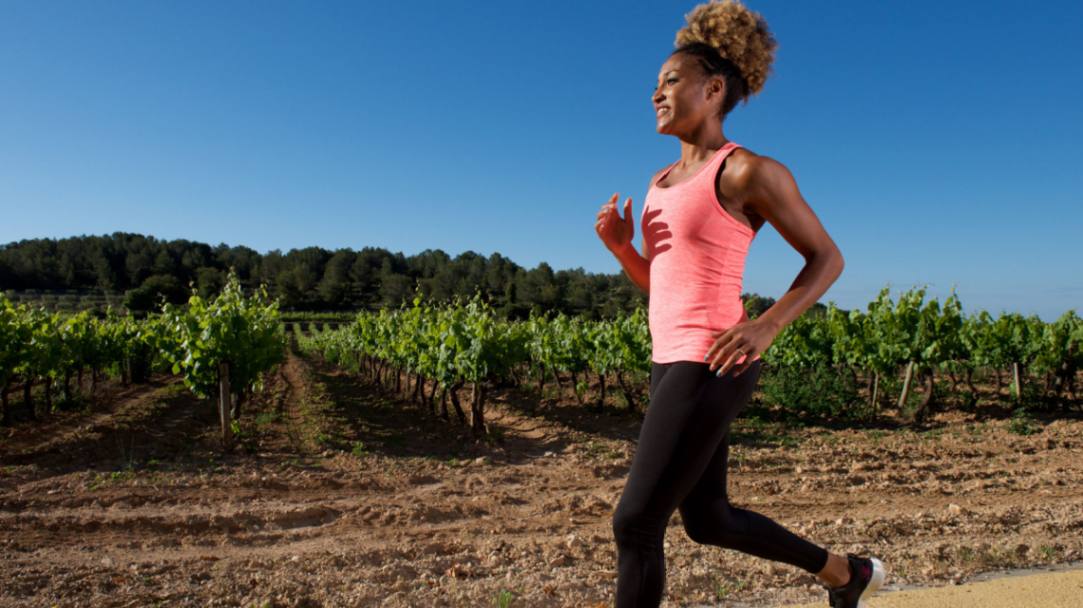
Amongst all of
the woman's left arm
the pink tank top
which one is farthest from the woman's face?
the woman's left arm

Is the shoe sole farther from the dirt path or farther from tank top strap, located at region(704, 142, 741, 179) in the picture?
tank top strap, located at region(704, 142, 741, 179)

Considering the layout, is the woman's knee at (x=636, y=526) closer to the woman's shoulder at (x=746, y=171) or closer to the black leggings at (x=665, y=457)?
the black leggings at (x=665, y=457)

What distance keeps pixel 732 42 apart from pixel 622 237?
608 mm

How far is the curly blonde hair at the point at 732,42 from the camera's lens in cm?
175

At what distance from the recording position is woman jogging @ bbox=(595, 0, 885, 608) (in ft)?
5.22

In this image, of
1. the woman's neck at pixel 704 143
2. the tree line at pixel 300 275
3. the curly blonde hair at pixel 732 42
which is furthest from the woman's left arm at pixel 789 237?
the tree line at pixel 300 275

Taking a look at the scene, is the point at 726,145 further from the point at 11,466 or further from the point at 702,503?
the point at 11,466

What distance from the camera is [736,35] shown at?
1.74 metres

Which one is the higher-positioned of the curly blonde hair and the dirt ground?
the curly blonde hair

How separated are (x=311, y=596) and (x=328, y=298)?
251 feet

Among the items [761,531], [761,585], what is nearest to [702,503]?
[761,531]

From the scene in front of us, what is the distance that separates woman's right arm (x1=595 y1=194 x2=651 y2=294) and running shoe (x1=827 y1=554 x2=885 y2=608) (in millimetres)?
1028

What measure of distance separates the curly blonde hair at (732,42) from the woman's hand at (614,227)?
42 centimetres

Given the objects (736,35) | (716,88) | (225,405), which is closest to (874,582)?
(716,88)
